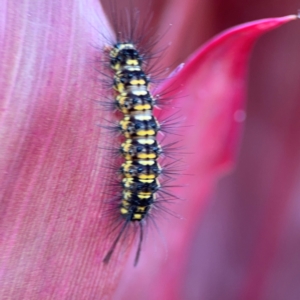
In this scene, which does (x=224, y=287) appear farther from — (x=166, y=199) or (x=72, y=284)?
(x=72, y=284)

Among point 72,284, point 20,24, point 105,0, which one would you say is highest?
point 105,0

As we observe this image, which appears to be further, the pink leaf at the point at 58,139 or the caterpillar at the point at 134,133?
the caterpillar at the point at 134,133

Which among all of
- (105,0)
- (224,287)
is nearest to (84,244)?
(224,287)

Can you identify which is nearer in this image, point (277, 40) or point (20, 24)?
point (20, 24)

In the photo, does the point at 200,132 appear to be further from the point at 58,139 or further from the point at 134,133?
the point at 58,139

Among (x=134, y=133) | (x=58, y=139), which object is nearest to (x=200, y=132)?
(x=134, y=133)

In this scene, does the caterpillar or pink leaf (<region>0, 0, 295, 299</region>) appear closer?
pink leaf (<region>0, 0, 295, 299</region>)

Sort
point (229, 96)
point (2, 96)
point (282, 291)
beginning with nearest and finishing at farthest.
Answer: point (2, 96)
point (229, 96)
point (282, 291)

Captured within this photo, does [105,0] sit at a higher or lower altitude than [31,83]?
higher
